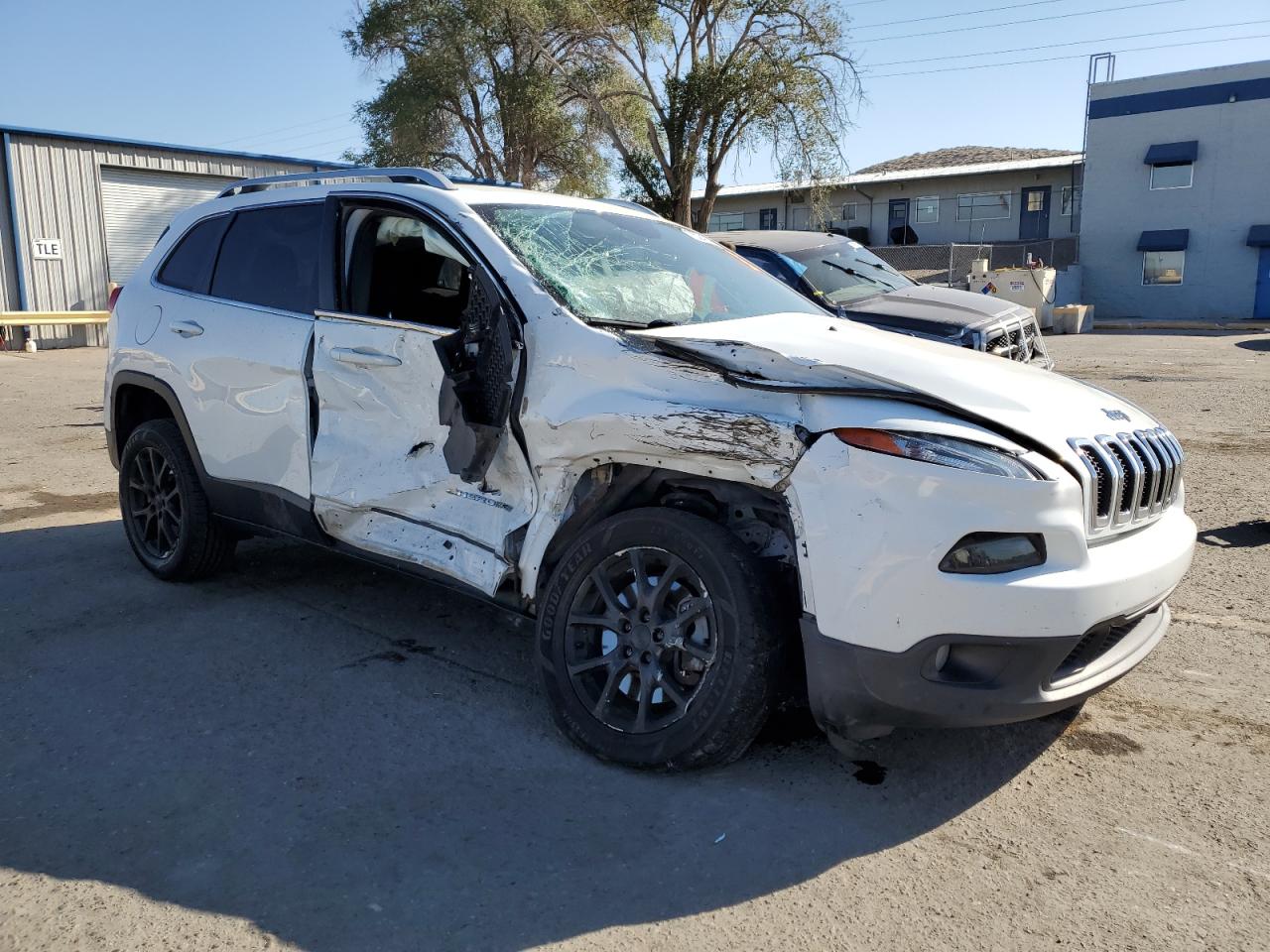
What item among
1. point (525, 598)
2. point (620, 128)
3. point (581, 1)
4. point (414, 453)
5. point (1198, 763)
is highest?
point (581, 1)

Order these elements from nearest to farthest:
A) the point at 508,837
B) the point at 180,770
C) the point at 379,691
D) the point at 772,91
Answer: the point at 508,837 < the point at 180,770 < the point at 379,691 < the point at 772,91

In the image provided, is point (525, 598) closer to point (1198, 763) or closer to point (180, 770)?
point (180, 770)

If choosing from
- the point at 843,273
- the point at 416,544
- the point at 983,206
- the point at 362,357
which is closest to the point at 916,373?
the point at 416,544

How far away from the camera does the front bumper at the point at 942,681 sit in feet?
9.45

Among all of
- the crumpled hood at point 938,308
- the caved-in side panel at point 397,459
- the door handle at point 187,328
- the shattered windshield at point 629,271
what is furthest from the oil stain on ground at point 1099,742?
the crumpled hood at point 938,308

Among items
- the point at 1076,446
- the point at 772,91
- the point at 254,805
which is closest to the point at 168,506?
the point at 254,805

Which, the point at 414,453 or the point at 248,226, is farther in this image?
the point at 248,226

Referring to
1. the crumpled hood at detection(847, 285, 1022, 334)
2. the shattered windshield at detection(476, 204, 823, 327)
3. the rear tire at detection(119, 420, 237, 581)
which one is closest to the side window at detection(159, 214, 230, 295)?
the rear tire at detection(119, 420, 237, 581)

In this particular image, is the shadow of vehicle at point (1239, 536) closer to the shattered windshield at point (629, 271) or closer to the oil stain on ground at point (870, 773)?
the shattered windshield at point (629, 271)

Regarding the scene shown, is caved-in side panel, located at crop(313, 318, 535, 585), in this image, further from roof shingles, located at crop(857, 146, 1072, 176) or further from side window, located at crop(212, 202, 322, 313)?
roof shingles, located at crop(857, 146, 1072, 176)

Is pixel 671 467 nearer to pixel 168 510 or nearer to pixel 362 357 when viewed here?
pixel 362 357

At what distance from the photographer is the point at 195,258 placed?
5316 millimetres

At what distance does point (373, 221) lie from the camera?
14.8ft

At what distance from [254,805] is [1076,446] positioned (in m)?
2.67
